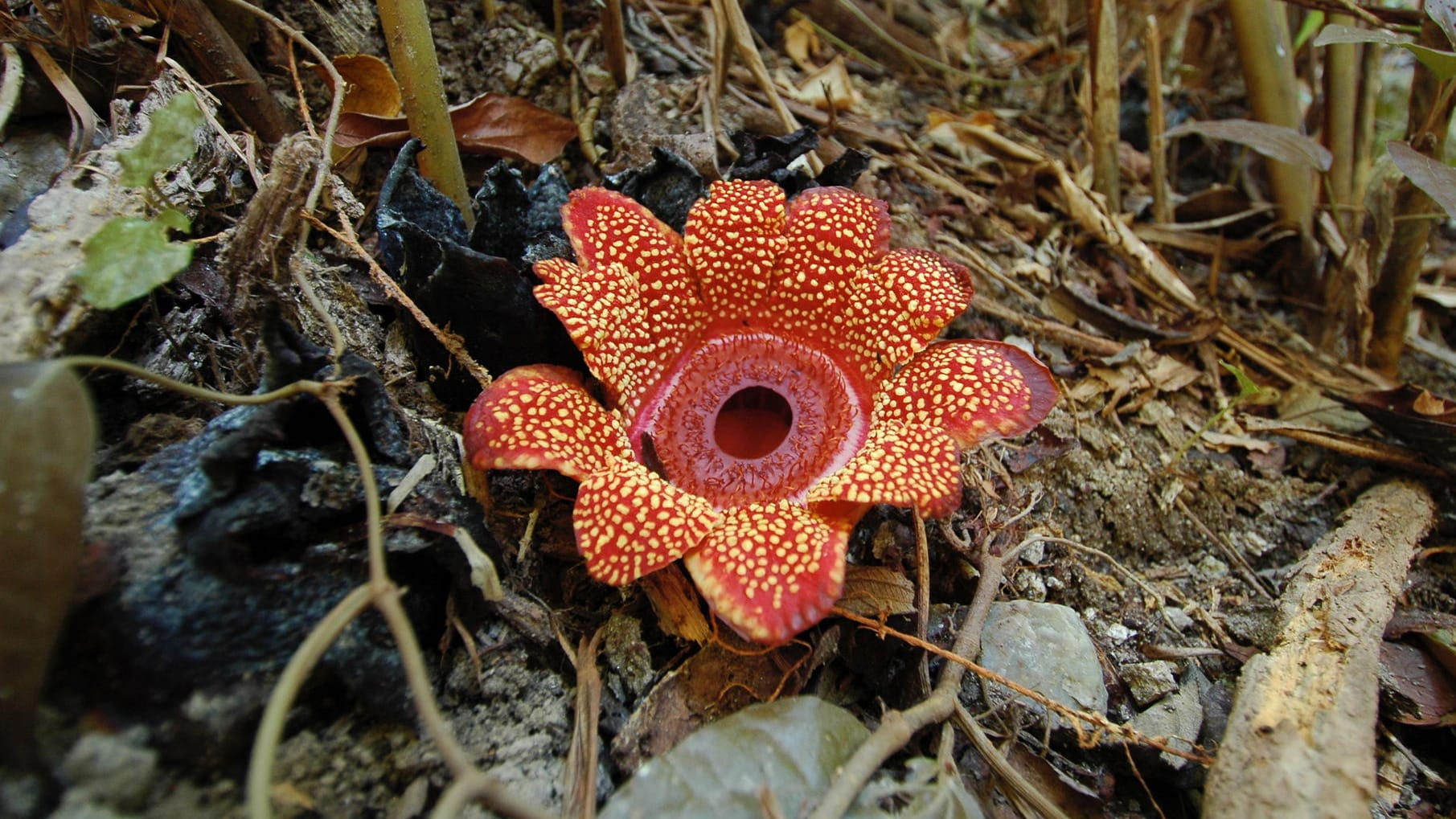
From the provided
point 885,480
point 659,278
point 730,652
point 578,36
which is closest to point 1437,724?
point 885,480

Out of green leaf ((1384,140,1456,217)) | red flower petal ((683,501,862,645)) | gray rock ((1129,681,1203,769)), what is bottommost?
gray rock ((1129,681,1203,769))

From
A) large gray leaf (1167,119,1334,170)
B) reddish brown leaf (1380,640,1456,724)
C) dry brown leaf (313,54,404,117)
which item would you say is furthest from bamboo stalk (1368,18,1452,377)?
dry brown leaf (313,54,404,117)

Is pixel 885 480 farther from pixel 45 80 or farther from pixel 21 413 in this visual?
pixel 45 80

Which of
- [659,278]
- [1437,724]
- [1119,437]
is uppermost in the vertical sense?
[659,278]

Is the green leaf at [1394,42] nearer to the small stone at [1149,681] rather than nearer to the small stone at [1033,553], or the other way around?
the small stone at [1033,553]

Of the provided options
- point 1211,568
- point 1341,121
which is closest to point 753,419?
point 1211,568

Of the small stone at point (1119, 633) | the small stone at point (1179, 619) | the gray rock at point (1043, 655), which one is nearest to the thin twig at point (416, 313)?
the gray rock at point (1043, 655)

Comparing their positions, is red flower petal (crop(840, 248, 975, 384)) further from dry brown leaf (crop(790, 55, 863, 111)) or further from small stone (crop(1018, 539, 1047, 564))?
dry brown leaf (crop(790, 55, 863, 111))
